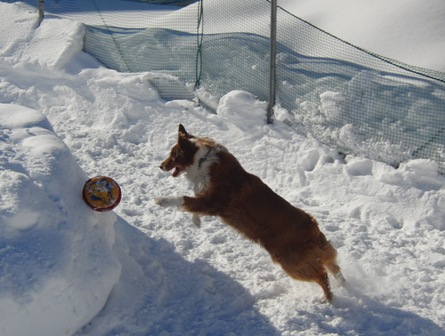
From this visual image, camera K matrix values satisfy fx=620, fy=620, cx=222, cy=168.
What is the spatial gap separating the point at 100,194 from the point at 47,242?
72 centimetres

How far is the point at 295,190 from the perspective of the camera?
6.62 m

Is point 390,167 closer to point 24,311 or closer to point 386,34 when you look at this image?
point 386,34

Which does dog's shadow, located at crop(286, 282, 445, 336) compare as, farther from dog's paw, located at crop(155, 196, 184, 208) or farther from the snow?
dog's paw, located at crop(155, 196, 184, 208)

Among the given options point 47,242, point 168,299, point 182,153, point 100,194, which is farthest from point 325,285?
point 47,242

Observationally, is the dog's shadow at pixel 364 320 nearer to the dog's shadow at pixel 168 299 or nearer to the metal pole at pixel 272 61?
the dog's shadow at pixel 168 299

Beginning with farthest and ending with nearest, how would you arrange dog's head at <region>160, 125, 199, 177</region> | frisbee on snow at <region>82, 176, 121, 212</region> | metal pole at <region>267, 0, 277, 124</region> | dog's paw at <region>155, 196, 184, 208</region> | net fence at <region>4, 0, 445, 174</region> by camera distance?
metal pole at <region>267, 0, 277, 124</region> → net fence at <region>4, 0, 445, 174</region> → dog's head at <region>160, 125, 199, 177</region> → dog's paw at <region>155, 196, 184, 208</region> → frisbee on snow at <region>82, 176, 121, 212</region>

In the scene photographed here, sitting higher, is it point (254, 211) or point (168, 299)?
point (254, 211)

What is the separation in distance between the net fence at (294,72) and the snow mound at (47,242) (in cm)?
316

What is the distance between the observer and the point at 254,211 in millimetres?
5086

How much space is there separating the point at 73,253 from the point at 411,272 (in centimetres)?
286

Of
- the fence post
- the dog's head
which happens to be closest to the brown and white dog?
the dog's head

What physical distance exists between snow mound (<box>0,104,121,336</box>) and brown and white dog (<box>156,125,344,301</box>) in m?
0.76

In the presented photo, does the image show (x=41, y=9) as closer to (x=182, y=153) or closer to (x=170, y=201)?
(x=182, y=153)

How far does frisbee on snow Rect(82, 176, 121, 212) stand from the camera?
4805 millimetres
